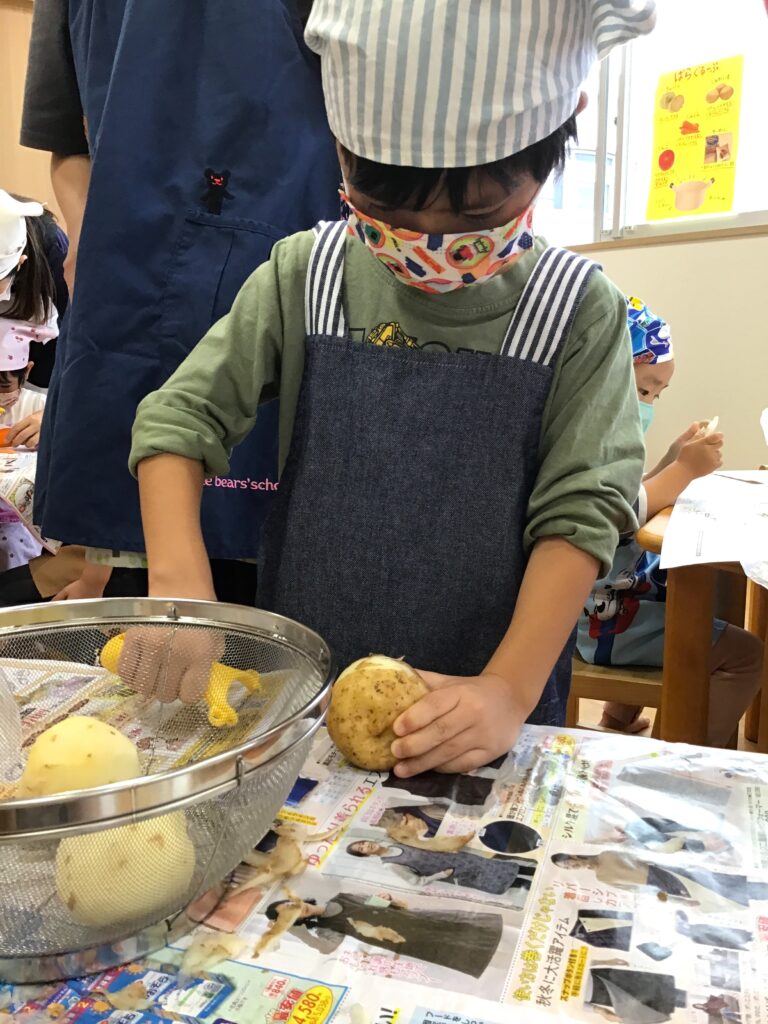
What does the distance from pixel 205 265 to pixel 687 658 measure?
93cm

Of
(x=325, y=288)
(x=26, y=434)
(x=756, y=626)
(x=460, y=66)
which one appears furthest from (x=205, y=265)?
(x=756, y=626)

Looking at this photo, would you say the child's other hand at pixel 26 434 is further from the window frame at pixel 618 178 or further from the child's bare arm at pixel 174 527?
the window frame at pixel 618 178

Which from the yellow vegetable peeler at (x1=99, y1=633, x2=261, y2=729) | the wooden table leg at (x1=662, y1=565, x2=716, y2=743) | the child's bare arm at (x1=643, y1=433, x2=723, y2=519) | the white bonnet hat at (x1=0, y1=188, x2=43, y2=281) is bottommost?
the wooden table leg at (x1=662, y1=565, x2=716, y2=743)

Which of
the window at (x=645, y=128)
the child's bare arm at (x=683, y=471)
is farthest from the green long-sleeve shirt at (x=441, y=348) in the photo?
the window at (x=645, y=128)

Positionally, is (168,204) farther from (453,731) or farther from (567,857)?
(567,857)

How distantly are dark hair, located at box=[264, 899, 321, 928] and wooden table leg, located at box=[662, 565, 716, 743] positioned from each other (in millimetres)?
1043

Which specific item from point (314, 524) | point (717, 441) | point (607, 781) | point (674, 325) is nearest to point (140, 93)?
point (314, 524)

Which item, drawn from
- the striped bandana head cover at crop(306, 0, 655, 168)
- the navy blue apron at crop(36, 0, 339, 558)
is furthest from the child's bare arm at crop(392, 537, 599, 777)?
the navy blue apron at crop(36, 0, 339, 558)

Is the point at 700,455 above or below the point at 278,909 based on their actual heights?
above

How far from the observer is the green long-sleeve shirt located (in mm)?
756

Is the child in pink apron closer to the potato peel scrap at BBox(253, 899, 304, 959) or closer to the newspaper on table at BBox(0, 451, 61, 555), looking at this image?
the newspaper on table at BBox(0, 451, 61, 555)

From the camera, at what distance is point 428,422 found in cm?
81

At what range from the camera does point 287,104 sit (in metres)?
1.01

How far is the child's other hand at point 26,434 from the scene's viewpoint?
2143mm
